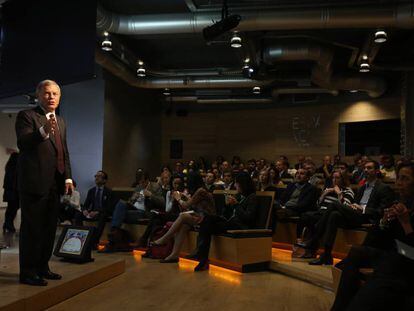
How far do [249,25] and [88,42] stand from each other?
8.35ft

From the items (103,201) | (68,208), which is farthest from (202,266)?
(68,208)

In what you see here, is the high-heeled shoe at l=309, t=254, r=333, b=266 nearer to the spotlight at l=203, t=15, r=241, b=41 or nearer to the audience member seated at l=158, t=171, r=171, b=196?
the audience member seated at l=158, t=171, r=171, b=196

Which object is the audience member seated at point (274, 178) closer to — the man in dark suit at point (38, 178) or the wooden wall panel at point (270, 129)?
the man in dark suit at point (38, 178)

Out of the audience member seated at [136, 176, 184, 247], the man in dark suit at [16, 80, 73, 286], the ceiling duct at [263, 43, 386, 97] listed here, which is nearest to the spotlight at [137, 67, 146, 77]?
the ceiling duct at [263, 43, 386, 97]

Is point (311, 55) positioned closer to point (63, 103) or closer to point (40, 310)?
point (63, 103)

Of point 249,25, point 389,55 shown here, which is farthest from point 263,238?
point 389,55

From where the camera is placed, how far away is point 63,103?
10133 mm

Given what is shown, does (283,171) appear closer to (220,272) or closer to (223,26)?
(223,26)

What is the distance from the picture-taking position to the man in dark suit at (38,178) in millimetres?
3014

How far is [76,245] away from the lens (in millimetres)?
4164

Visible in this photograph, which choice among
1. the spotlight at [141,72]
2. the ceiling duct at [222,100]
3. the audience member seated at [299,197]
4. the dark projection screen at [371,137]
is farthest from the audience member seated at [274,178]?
the ceiling duct at [222,100]

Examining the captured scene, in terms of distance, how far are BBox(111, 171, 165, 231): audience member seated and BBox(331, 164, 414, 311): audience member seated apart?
403 centimetres

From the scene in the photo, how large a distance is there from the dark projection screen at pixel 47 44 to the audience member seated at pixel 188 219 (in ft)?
6.06

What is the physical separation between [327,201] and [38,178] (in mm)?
3426
